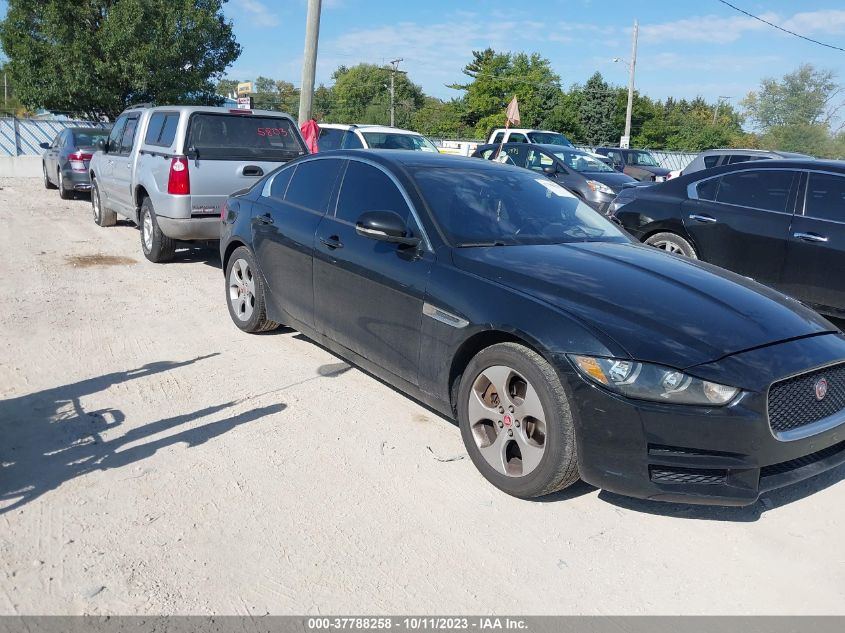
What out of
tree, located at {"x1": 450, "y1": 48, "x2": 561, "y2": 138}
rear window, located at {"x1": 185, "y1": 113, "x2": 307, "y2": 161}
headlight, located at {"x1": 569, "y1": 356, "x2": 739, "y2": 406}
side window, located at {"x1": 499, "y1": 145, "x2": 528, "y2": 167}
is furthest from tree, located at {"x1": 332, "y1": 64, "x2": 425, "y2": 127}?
headlight, located at {"x1": 569, "y1": 356, "x2": 739, "y2": 406}

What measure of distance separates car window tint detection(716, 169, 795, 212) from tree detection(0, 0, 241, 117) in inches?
893

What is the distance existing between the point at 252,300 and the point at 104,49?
2280cm

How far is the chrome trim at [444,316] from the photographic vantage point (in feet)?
12.5

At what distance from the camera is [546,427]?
336cm

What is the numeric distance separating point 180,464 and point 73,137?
14712 mm

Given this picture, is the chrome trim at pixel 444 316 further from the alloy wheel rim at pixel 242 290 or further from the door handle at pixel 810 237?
the door handle at pixel 810 237

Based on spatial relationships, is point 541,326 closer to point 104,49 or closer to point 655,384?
point 655,384

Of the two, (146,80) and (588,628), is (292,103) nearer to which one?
(146,80)

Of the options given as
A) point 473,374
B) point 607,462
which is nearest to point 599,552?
point 607,462

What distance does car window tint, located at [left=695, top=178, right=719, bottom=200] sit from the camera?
7.58 metres

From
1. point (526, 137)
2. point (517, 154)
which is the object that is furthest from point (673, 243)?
point (526, 137)

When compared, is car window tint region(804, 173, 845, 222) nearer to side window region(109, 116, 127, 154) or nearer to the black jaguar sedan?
the black jaguar sedan

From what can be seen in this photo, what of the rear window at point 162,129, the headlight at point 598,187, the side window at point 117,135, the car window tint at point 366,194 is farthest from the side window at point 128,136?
the headlight at point 598,187

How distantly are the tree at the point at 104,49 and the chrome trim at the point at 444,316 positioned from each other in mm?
24428
